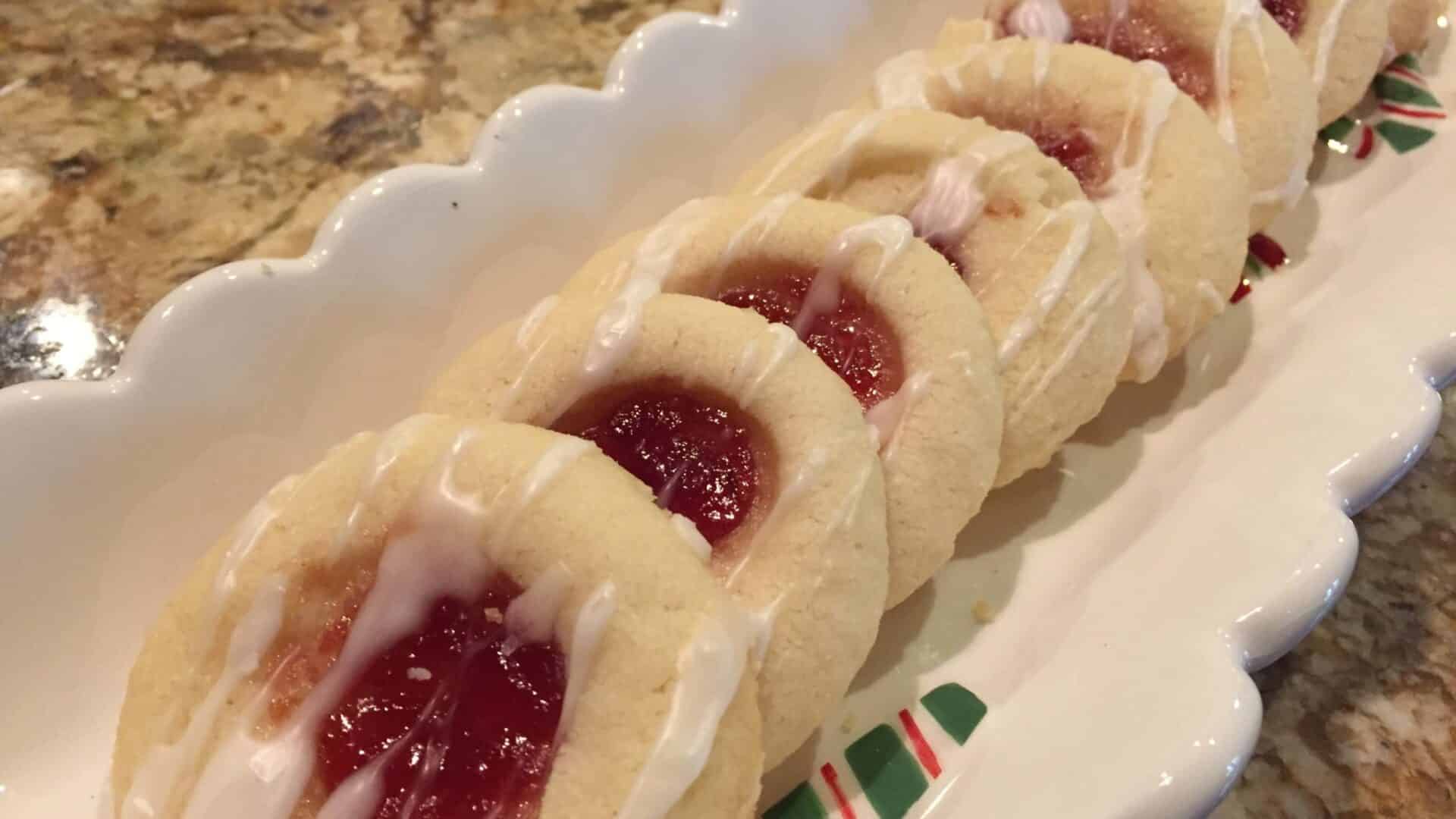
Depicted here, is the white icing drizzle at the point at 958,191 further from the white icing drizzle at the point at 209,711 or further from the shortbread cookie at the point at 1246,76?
the white icing drizzle at the point at 209,711

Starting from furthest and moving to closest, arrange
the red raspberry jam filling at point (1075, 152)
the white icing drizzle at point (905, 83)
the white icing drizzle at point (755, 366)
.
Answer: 1. the white icing drizzle at point (905, 83)
2. the red raspberry jam filling at point (1075, 152)
3. the white icing drizzle at point (755, 366)

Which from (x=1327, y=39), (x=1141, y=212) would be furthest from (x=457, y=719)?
(x=1327, y=39)

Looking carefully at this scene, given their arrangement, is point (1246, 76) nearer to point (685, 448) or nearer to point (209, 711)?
point (685, 448)

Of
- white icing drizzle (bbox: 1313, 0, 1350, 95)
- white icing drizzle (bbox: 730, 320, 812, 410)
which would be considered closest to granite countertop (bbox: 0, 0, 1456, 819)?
white icing drizzle (bbox: 1313, 0, 1350, 95)

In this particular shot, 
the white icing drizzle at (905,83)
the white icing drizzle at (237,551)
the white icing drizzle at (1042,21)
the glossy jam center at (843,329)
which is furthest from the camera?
the white icing drizzle at (1042,21)

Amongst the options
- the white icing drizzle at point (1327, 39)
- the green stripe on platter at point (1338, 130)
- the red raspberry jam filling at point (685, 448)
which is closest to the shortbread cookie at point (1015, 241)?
the red raspberry jam filling at point (685, 448)

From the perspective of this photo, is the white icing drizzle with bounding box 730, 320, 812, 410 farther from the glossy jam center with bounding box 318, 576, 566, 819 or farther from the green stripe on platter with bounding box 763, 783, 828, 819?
the green stripe on platter with bounding box 763, 783, 828, 819
